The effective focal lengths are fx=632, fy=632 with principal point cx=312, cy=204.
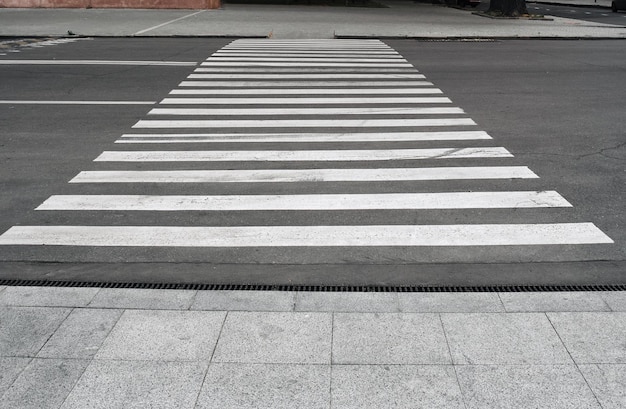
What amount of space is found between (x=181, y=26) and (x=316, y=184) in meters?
19.5

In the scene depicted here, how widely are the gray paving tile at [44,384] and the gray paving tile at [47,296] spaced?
884 millimetres

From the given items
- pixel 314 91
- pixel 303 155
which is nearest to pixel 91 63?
pixel 314 91

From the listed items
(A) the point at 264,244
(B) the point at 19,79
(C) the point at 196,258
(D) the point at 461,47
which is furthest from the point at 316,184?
(D) the point at 461,47

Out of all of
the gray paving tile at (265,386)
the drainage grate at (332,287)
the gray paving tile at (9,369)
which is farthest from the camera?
the drainage grate at (332,287)

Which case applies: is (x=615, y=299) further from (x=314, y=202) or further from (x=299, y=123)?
(x=299, y=123)

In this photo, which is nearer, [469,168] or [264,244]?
[264,244]

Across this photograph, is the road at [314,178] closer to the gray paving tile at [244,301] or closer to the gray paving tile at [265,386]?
the gray paving tile at [244,301]

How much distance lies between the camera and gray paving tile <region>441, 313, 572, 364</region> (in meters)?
4.35

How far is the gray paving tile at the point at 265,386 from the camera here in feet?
12.7

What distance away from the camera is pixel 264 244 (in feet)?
20.6

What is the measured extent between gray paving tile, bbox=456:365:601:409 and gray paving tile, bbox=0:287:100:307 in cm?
308

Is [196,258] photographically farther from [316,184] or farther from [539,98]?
[539,98]

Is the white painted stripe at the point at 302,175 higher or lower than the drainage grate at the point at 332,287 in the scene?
higher

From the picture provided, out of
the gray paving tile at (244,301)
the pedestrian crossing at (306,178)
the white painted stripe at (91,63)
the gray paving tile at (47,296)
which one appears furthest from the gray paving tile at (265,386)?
the white painted stripe at (91,63)
